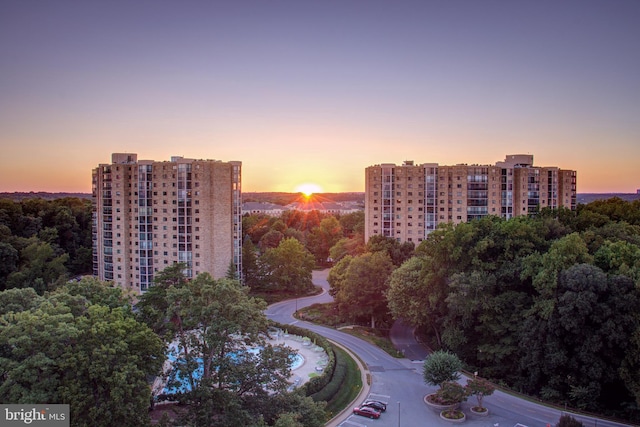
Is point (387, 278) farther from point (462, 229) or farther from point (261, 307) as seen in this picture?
point (261, 307)

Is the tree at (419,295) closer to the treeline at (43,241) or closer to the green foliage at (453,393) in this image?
the green foliage at (453,393)

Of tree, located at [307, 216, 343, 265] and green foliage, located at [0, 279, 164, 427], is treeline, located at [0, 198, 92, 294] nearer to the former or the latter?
green foliage, located at [0, 279, 164, 427]

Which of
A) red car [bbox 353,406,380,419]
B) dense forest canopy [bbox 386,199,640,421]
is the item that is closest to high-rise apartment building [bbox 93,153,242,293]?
dense forest canopy [bbox 386,199,640,421]

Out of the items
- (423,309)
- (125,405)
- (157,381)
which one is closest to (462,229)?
(423,309)

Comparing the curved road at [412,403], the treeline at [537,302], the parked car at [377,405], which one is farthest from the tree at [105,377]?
the treeline at [537,302]

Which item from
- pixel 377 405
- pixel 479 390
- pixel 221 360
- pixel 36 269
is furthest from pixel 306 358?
pixel 36 269
